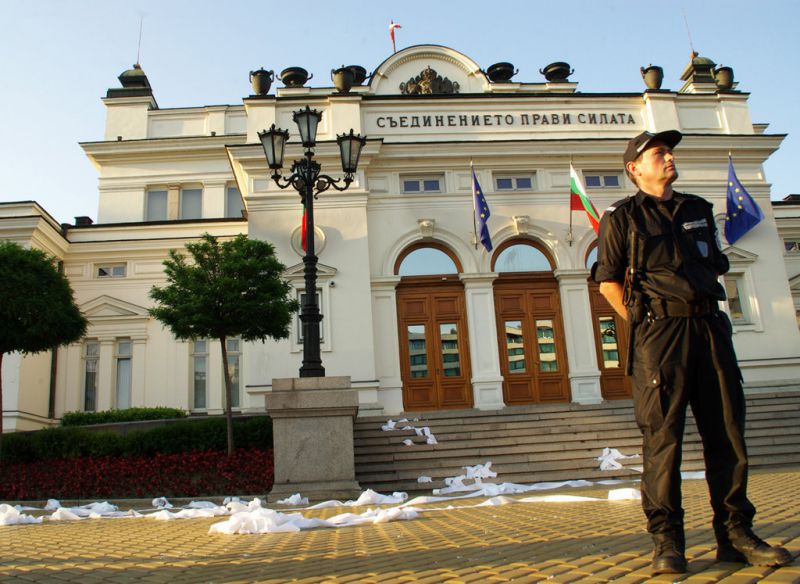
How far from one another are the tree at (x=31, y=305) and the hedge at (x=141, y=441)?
768 mm

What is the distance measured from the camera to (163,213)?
27.6 metres

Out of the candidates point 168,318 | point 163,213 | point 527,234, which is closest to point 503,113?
point 527,234

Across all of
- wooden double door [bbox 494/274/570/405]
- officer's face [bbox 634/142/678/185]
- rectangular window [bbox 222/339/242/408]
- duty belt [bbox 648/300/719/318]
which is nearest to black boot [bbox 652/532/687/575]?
duty belt [bbox 648/300/719/318]

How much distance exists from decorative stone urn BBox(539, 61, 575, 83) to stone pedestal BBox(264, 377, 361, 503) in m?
19.2

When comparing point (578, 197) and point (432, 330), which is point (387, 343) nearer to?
point (432, 330)

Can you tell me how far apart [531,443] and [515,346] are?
482 cm

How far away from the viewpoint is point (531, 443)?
1434 cm

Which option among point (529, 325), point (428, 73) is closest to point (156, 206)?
point (428, 73)

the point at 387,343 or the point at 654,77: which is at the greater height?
the point at 654,77

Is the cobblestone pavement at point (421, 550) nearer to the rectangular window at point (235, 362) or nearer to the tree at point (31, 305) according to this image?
the tree at point (31, 305)

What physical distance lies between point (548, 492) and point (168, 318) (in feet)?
26.0

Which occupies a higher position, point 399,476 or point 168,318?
point 168,318

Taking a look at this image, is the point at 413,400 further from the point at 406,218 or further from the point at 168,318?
the point at 168,318

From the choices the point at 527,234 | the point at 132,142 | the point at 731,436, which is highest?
the point at 132,142
